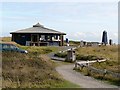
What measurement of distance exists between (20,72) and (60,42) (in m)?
47.1

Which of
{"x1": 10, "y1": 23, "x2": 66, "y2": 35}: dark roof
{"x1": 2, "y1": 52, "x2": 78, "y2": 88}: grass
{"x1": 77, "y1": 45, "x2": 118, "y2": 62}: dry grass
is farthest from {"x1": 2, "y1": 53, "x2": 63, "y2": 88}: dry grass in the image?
{"x1": 10, "y1": 23, "x2": 66, "y2": 35}: dark roof

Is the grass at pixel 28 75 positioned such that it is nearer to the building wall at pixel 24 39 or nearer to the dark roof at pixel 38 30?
the building wall at pixel 24 39

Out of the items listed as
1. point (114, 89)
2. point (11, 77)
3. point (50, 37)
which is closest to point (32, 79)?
point (11, 77)

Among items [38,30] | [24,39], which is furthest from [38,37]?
[24,39]

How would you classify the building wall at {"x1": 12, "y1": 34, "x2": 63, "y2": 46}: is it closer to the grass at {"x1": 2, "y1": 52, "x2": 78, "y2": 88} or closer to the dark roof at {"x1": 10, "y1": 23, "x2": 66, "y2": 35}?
the dark roof at {"x1": 10, "y1": 23, "x2": 66, "y2": 35}

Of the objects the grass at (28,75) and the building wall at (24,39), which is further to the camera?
the building wall at (24,39)

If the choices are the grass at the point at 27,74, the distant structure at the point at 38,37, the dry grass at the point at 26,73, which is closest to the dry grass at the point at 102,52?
the distant structure at the point at 38,37

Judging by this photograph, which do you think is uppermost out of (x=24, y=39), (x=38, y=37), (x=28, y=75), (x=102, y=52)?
(x=38, y=37)

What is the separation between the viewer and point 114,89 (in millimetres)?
Result: 18047

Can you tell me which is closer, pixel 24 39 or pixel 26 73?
pixel 26 73

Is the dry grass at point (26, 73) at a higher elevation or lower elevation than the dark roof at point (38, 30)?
lower

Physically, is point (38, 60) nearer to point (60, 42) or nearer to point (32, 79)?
point (32, 79)

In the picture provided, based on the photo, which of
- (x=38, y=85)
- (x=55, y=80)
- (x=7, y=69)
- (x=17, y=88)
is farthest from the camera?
(x=7, y=69)

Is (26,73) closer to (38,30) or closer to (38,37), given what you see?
(38,37)
